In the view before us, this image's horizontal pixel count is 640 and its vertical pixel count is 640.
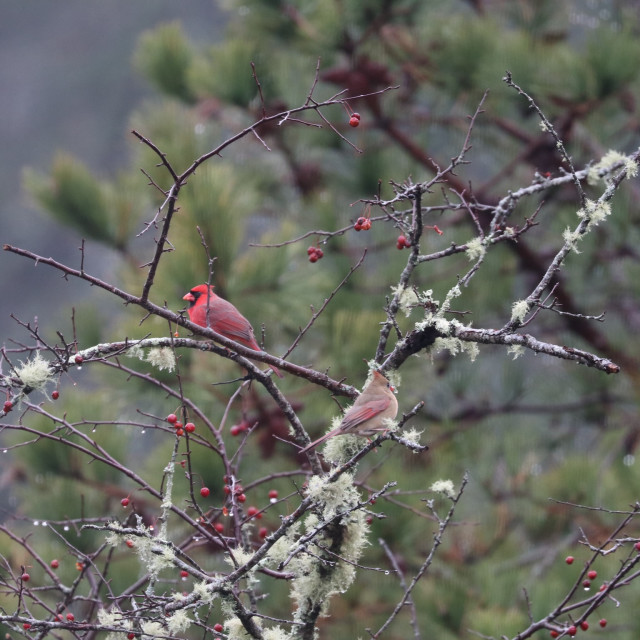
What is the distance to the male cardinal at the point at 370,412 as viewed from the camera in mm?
2203

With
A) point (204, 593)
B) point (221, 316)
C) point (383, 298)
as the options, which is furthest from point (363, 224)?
point (383, 298)

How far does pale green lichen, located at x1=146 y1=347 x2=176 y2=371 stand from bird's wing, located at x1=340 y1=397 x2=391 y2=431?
0.49 m

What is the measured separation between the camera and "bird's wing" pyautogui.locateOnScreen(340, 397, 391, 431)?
2.20 metres

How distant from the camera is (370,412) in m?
2.21

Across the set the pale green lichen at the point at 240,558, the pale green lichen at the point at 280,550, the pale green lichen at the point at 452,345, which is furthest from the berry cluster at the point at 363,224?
the pale green lichen at the point at 240,558

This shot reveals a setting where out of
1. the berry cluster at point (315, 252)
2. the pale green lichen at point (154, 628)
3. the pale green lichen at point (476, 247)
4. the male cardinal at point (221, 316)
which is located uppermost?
the male cardinal at point (221, 316)

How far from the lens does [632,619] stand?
11.9 feet

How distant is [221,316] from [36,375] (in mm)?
1583

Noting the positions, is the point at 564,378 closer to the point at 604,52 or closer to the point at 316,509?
the point at 604,52

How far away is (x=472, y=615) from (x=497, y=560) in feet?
3.66

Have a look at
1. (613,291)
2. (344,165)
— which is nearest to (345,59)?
(344,165)

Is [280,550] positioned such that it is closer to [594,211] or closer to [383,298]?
[594,211]

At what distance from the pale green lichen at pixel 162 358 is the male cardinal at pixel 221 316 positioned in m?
1.02

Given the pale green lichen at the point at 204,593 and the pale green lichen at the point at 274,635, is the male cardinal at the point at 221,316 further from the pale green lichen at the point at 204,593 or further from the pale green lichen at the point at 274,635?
the pale green lichen at the point at 204,593
